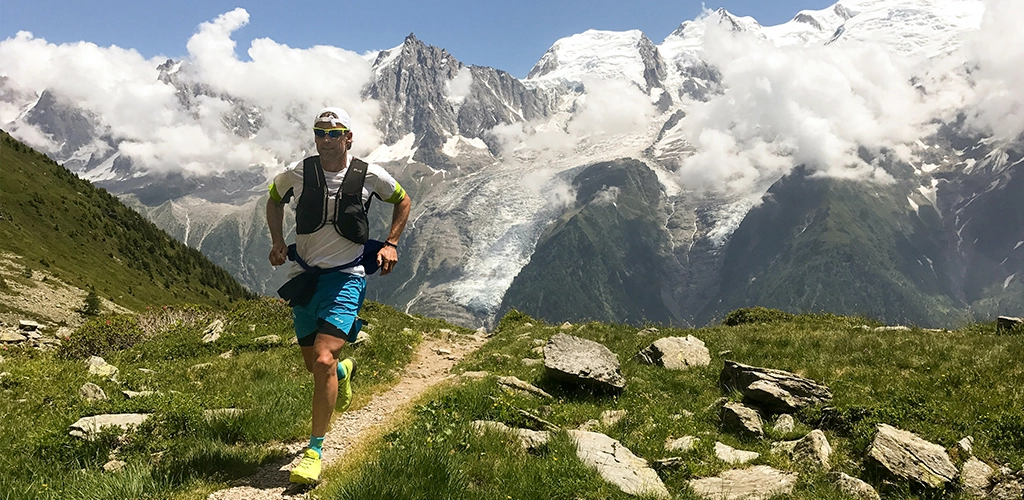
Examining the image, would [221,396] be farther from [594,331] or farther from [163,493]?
[594,331]

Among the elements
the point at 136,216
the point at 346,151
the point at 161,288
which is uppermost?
the point at 136,216

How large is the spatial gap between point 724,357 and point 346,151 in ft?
44.7

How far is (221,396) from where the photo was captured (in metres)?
10.5

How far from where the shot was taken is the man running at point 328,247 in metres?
7.21

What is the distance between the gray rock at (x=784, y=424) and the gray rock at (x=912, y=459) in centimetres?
199

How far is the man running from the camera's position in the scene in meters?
7.21

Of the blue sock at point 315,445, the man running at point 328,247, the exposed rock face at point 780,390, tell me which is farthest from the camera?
the exposed rock face at point 780,390

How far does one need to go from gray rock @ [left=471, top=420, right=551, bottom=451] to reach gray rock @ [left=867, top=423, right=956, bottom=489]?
5066 mm

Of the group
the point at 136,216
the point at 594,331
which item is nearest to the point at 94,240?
the point at 136,216

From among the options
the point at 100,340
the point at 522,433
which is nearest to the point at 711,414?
the point at 522,433

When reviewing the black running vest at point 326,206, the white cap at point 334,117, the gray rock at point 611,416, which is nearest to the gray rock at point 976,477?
the gray rock at point 611,416

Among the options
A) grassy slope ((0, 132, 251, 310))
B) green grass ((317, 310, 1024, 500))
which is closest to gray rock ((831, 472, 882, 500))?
green grass ((317, 310, 1024, 500))

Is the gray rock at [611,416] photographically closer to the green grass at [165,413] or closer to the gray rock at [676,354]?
the gray rock at [676,354]

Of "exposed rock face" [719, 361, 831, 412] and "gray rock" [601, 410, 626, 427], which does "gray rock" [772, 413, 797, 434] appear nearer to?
"exposed rock face" [719, 361, 831, 412]
